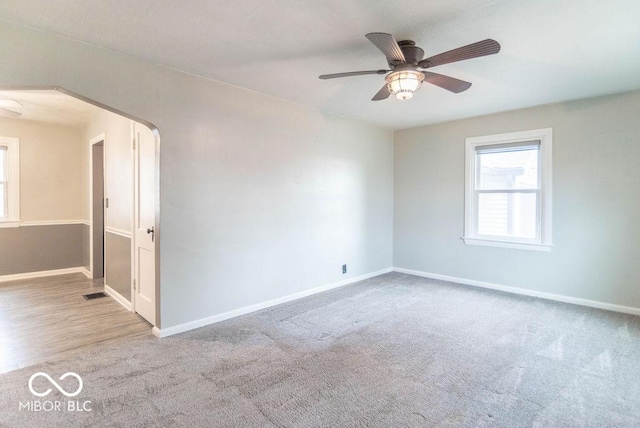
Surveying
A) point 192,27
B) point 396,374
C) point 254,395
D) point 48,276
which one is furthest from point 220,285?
point 48,276

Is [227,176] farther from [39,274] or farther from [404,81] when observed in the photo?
[39,274]

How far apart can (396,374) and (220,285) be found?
1.93 m

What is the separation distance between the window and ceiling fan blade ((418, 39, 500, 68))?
600 centimetres

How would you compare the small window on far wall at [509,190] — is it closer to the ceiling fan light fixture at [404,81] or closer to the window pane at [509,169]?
the window pane at [509,169]

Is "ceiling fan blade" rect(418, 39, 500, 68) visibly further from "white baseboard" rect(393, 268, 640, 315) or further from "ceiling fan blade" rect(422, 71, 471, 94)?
"white baseboard" rect(393, 268, 640, 315)

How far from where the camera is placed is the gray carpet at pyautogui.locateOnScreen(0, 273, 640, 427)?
1895 mm

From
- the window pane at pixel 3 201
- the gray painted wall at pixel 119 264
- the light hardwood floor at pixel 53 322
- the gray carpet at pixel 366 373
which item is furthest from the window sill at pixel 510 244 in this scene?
the window pane at pixel 3 201

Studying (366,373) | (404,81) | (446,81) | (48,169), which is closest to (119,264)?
(48,169)

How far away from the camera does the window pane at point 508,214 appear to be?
4.25 metres

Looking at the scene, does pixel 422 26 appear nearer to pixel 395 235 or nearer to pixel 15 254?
pixel 395 235

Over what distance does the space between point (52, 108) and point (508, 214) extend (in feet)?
20.9

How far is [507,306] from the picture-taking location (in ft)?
12.5

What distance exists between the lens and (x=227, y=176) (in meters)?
3.36

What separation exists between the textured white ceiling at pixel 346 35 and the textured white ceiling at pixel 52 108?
179 centimetres
